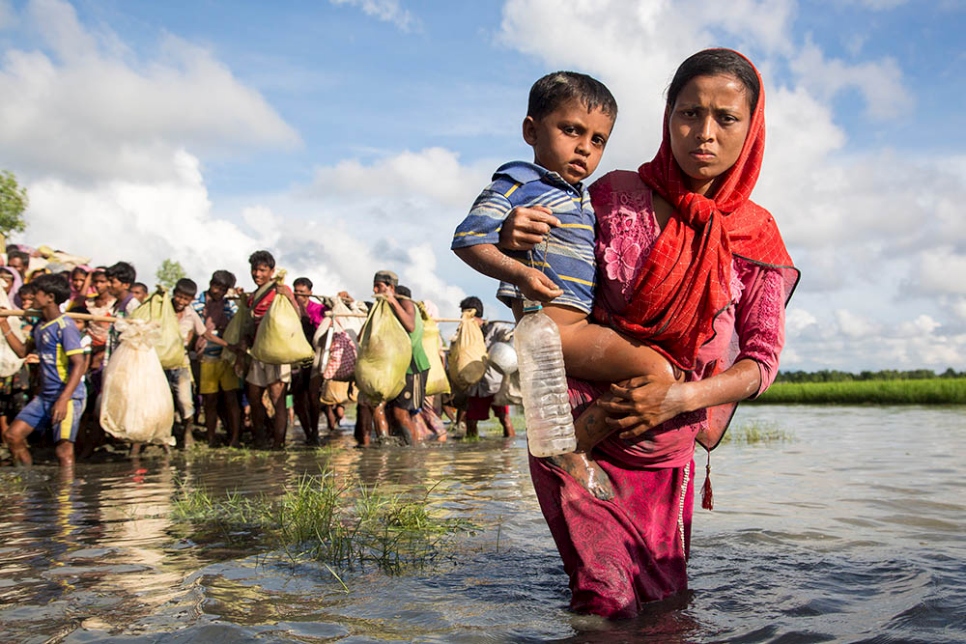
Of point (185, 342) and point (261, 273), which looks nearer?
point (185, 342)

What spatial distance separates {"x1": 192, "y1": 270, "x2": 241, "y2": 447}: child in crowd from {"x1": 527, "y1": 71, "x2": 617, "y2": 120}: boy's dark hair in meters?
7.77

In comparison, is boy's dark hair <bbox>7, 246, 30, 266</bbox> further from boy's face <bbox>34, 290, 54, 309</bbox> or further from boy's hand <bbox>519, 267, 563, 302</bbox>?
boy's hand <bbox>519, 267, 563, 302</bbox>

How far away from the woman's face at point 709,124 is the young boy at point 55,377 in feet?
22.0

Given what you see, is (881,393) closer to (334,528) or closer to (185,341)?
(185,341)

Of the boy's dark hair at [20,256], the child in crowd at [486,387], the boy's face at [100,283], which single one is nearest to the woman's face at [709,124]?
the child in crowd at [486,387]

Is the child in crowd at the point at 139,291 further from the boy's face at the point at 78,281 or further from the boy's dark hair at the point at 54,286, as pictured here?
the boy's dark hair at the point at 54,286

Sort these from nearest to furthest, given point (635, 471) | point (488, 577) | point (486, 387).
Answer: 1. point (635, 471)
2. point (488, 577)
3. point (486, 387)

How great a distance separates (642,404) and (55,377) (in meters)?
6.78

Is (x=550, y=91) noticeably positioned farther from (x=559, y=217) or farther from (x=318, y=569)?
(x=318, y=569)

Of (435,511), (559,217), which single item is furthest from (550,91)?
(435,511)

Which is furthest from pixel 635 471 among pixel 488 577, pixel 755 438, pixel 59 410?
pixel 755 438

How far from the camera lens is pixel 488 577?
136 inches

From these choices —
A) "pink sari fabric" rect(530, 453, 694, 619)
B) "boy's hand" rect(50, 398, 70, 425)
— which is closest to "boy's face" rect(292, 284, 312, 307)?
"boy's hand" rect(50, 398, 70, 425)

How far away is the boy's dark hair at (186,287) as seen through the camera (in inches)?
384
